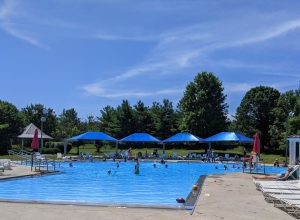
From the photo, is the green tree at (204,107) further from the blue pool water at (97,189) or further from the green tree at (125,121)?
the blue pool water at (97,189)

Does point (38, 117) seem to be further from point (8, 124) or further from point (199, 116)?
point (199, 116)

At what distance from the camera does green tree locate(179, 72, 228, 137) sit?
180 ft

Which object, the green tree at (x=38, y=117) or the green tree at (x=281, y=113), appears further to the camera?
the green tree at (x=38, y=117)

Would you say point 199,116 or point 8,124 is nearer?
point 8,124

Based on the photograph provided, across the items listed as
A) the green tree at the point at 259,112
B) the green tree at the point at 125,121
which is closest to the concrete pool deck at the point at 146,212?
the green tree at the point at 259,112

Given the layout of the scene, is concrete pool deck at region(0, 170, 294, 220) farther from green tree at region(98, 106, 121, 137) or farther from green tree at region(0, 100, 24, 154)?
green tree at region(98, 106, 121, 137)

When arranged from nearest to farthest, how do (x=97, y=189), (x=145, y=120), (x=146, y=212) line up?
(x=146, y=212), (x=97, y=189), (x=145, y=120)

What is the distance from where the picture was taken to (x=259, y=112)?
5616 centimetres

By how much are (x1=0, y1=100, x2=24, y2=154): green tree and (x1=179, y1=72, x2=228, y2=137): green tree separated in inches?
812

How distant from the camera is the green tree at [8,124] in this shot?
45.1 metres

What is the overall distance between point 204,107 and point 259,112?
23.9 ft

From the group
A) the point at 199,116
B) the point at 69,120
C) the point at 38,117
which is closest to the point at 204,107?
the point at 199,116

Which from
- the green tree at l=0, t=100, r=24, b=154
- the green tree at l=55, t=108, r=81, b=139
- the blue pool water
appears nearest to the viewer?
the blue pool water

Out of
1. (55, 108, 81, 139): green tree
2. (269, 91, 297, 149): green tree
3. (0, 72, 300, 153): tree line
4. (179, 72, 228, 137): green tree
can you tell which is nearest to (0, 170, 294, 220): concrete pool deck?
(0, 72, 300, 153): tree line
